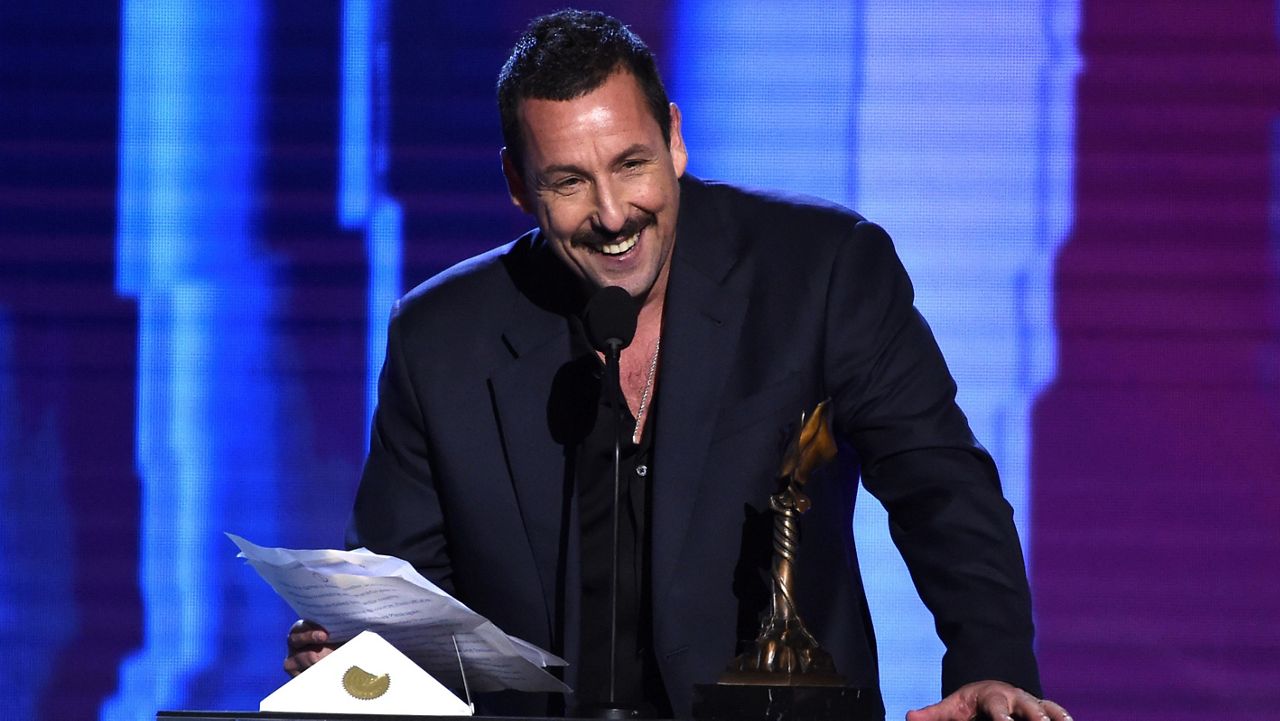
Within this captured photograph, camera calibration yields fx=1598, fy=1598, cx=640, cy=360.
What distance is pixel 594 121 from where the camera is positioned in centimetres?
220

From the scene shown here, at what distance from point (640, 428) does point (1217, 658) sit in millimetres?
1808

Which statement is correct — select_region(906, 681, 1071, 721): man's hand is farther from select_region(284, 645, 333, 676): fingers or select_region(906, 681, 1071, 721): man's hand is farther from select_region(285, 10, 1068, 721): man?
select_region(284, 645, 333, 676): fingers

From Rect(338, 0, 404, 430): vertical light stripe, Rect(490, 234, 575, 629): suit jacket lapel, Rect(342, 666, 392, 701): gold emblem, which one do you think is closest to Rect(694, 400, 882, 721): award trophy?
Rect(342, 666, 392, 701): gold emblem

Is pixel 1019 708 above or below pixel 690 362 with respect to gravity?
below

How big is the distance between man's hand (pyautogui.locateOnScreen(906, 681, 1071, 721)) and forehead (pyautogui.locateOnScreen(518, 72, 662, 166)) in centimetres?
93

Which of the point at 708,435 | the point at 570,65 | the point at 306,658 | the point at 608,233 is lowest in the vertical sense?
the point at 306,658

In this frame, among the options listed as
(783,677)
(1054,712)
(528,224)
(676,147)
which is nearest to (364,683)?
(783,677)

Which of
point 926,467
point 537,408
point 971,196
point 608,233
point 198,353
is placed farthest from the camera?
point 198,353

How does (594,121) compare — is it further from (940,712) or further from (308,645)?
(940,712)

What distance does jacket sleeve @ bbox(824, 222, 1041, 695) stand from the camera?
194 cm

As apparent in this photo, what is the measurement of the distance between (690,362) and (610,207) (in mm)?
260

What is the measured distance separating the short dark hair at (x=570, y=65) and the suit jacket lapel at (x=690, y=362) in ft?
0.63

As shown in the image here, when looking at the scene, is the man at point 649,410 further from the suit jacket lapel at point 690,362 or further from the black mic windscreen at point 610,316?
the black mic windscreen at point 610,316

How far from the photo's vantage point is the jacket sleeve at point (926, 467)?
1.94 metres
